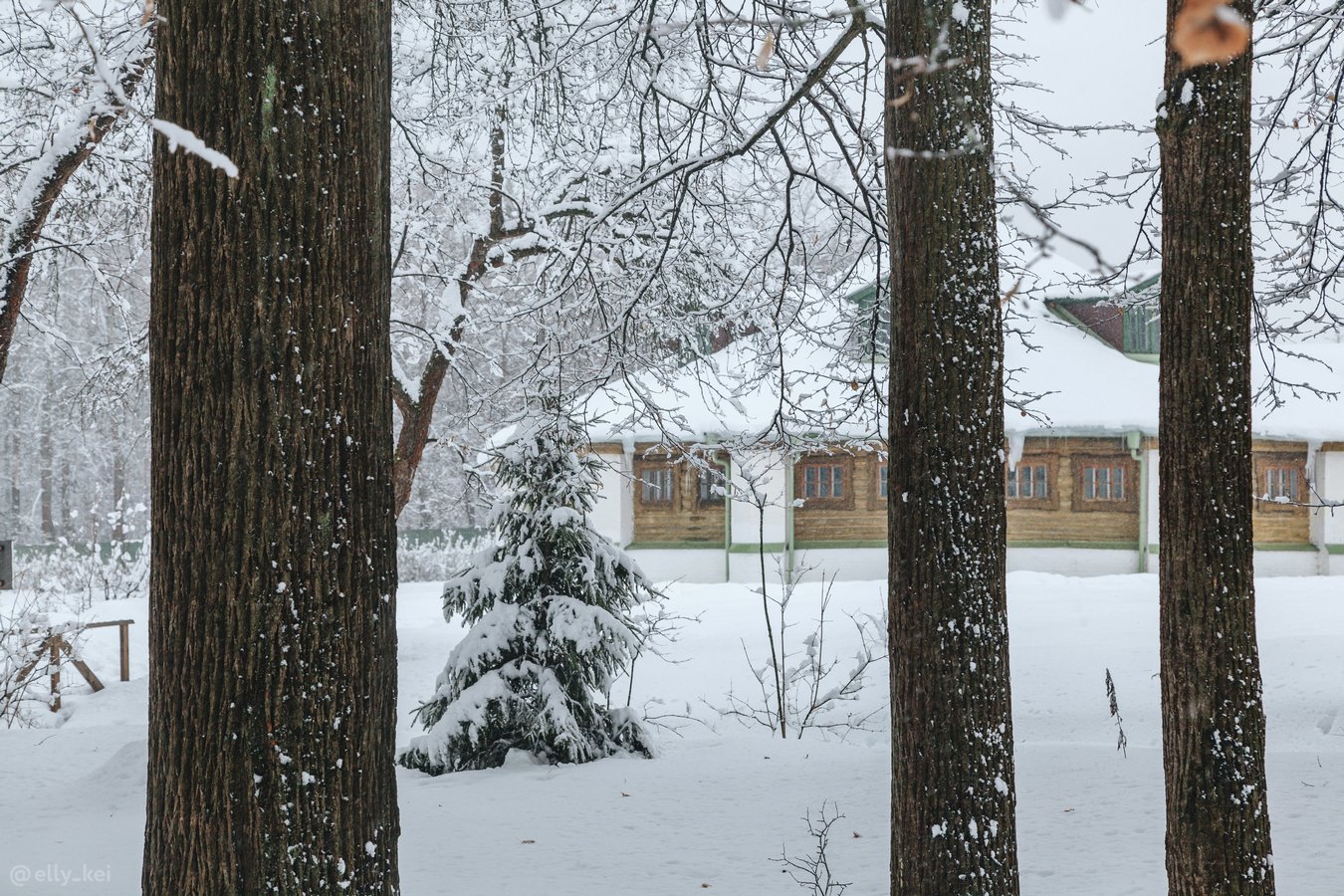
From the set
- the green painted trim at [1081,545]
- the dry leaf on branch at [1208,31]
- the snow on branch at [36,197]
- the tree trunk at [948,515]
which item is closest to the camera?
the dry leaf on branch at [1208,31]

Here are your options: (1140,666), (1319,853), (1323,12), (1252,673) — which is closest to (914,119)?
(1252,673)

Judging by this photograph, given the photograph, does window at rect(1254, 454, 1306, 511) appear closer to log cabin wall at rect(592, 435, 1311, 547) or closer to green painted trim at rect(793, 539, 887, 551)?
log cabin wall at rect(592, 435, 1311, 547)

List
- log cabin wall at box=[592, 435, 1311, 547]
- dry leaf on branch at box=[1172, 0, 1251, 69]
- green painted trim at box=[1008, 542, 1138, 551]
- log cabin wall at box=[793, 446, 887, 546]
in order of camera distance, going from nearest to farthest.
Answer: dry leaf on branch at box=[1172, 0, 1251, 69]
green painted trim at box=[1008, 542, 1138, 551]
log cabin wall at box=[592, 435, 1311, 547]
log cabin wall at box=[793, 446, 887, 546]

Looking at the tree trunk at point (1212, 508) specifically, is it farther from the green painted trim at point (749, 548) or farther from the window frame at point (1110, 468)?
the window frame at point (1110, 468)

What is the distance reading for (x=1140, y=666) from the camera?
14.7 meters

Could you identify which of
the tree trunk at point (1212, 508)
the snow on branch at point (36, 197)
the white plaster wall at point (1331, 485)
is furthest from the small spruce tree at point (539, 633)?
the white plaster wall at point (1331, 485)

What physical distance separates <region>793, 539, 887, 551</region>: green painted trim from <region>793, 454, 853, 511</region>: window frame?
73 centimetres

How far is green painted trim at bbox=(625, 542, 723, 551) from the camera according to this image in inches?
902

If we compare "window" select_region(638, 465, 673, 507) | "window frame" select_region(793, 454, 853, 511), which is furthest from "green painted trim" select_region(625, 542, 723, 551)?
"window frame" select_region(793, 454, 853, 511)

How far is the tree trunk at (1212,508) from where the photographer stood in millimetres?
3598

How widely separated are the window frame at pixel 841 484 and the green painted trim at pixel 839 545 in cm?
73

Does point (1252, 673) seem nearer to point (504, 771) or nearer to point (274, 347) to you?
point (274, 347)

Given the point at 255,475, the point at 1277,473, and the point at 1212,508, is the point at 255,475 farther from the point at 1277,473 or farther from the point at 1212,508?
the point at 1277,473

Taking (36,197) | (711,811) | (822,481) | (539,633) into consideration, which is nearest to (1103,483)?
(822,481)
